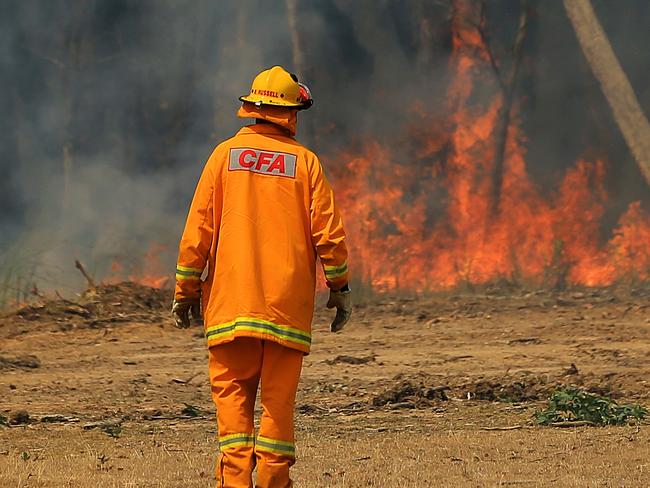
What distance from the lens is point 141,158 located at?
787 inches

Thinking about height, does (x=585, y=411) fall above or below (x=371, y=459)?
above

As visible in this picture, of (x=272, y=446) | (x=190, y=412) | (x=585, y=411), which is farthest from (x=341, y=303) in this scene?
(x=190, y=412)

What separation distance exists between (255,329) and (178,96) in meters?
15.4

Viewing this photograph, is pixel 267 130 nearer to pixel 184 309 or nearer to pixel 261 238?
pixel 261 238

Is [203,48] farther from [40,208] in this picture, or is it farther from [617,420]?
[617,420]

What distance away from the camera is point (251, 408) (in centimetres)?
560

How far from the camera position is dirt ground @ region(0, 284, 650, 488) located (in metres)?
7.30

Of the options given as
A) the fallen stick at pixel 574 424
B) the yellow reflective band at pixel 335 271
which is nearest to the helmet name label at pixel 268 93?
the yellow reflective band at pixel 335 271

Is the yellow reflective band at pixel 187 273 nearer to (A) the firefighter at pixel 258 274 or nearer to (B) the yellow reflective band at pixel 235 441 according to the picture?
(A) the firefighter at pixel 258 274

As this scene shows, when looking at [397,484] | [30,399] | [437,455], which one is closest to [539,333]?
[30,399]

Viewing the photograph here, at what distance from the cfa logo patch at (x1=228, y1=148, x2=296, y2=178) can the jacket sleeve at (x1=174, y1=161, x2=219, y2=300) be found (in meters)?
0.12

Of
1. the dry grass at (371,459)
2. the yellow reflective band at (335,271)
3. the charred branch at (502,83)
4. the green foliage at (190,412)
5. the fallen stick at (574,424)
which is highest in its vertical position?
the charred branch at (502,83)

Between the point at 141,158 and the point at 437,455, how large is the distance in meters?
13.0

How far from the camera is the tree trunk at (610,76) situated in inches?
712
